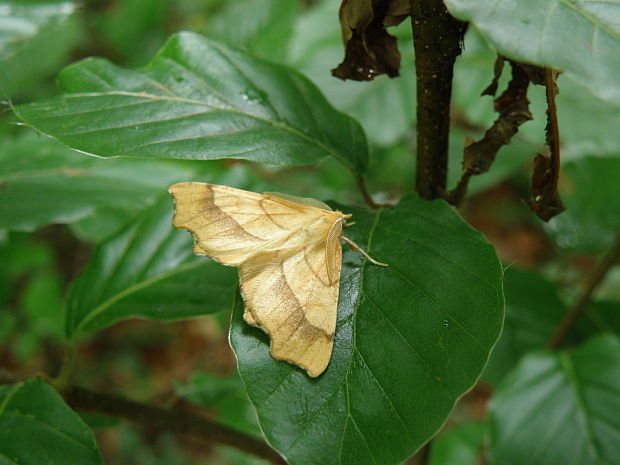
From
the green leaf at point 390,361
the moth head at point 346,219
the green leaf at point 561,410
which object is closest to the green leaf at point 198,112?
the moth head at point 346,219

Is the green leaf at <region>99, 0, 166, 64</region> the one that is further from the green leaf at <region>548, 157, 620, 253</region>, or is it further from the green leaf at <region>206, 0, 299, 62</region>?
the green leaf at <region>548, 157, 620, 253</region>

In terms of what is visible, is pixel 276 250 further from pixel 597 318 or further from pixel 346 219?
pixel 597 318

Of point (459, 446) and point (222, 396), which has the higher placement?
point (222, 396)

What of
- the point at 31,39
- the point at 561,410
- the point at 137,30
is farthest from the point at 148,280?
the point at 137,30

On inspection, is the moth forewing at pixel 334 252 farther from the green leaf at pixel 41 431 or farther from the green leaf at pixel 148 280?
the green leaf at pixel 41 431

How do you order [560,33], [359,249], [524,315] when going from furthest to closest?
1. [524,315]
2. [359,249]
3. [560,33]

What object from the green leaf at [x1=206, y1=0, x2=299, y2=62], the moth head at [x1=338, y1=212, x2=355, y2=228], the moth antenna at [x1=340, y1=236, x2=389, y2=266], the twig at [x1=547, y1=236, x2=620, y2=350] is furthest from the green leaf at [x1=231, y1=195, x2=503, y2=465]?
the green leaf at [x1=206, y1=0, x2=299, y2=62]
